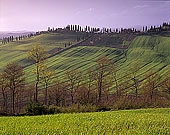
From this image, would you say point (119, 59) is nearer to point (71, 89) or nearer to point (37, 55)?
point (71, 89)

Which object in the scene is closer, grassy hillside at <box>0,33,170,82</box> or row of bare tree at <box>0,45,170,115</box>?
row of bare tree at <box>0,45,170,115</box>

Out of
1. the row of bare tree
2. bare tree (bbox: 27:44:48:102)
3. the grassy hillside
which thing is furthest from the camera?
Result: the grassy hillside

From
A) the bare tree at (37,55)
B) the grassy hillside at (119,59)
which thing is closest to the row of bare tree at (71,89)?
the bare tree at (37,55)

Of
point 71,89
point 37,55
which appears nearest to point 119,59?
point 71,89

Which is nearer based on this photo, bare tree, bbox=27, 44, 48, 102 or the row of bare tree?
the row of bare tree

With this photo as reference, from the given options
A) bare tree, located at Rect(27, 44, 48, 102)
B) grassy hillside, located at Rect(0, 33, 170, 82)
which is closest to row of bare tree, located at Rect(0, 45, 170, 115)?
bare tree, located at Rect(27, 44, 48, 102)

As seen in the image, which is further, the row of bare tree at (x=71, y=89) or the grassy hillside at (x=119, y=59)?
the grassy hillside at (x=119, y=59)

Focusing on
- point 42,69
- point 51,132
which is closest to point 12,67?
point 42,69

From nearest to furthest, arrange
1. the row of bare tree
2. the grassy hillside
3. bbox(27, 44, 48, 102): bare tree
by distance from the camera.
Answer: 1. the row of bare tree
2. bbox(27, 44, 48, 102): bare tree
3. the grassy hillside

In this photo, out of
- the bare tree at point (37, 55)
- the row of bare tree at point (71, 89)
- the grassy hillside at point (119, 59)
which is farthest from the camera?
the grassy hillside at point (119, 59)

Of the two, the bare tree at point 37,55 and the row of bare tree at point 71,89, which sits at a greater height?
the bare tree at point 37,55

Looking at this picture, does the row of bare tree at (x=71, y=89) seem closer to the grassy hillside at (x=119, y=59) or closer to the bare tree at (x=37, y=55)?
the bare tree at (x=37, y=55)

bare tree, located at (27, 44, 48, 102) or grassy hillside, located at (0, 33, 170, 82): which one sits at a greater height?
bare tree, located at (27, 44, 48, 102)

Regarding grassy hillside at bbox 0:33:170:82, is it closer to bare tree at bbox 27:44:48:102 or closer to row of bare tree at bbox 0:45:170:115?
row of bare tree at bbox 0:45:170:115
